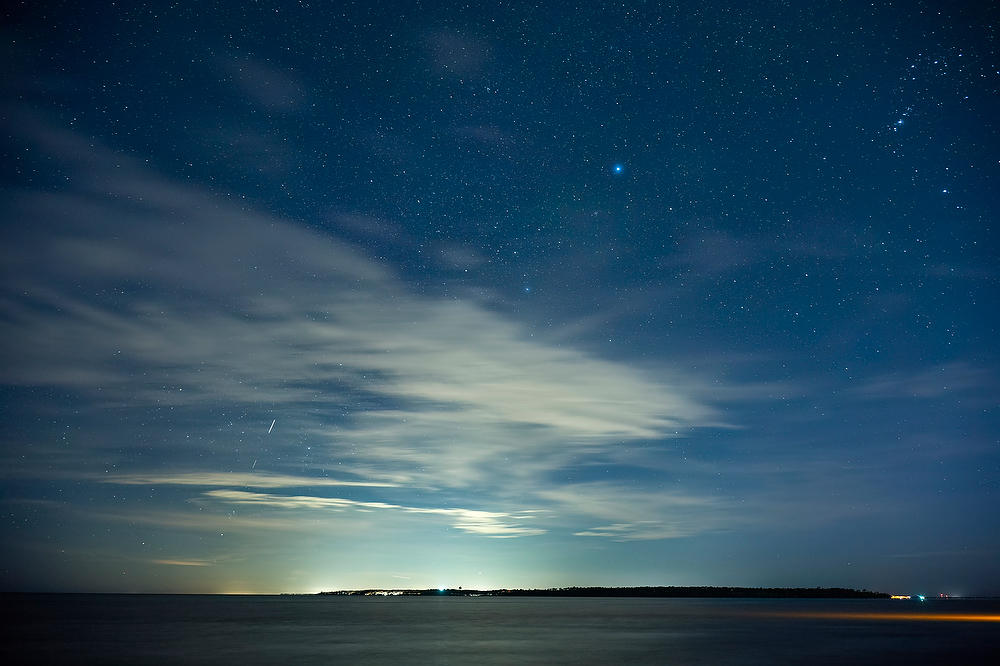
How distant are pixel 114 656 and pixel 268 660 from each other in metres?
8.42

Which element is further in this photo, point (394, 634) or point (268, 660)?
point (394, 634)

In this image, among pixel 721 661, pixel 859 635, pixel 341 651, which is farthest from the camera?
pixel 859 635

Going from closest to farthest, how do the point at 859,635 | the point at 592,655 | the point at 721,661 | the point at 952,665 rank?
the point at 952,665
the point at 721,661
the point at 592,655
the point at 859,635

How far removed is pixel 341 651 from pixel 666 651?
57.2ft

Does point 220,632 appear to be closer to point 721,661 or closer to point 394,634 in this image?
point 394,634

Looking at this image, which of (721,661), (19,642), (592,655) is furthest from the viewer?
(19,642)

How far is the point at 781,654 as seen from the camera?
38594mm

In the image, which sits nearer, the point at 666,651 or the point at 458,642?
the point at 666,651

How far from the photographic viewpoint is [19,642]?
151ft

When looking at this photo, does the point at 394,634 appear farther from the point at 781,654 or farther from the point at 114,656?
the point at 781,654

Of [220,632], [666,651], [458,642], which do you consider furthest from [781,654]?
[220,632]

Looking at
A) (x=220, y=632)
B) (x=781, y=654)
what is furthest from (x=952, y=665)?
(x=220, y=632)

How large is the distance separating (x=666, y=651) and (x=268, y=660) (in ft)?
67.5

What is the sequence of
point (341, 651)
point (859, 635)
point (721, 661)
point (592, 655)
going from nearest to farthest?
point (721, 661), point (592, 655), point (341, 651), point (859, 635)
